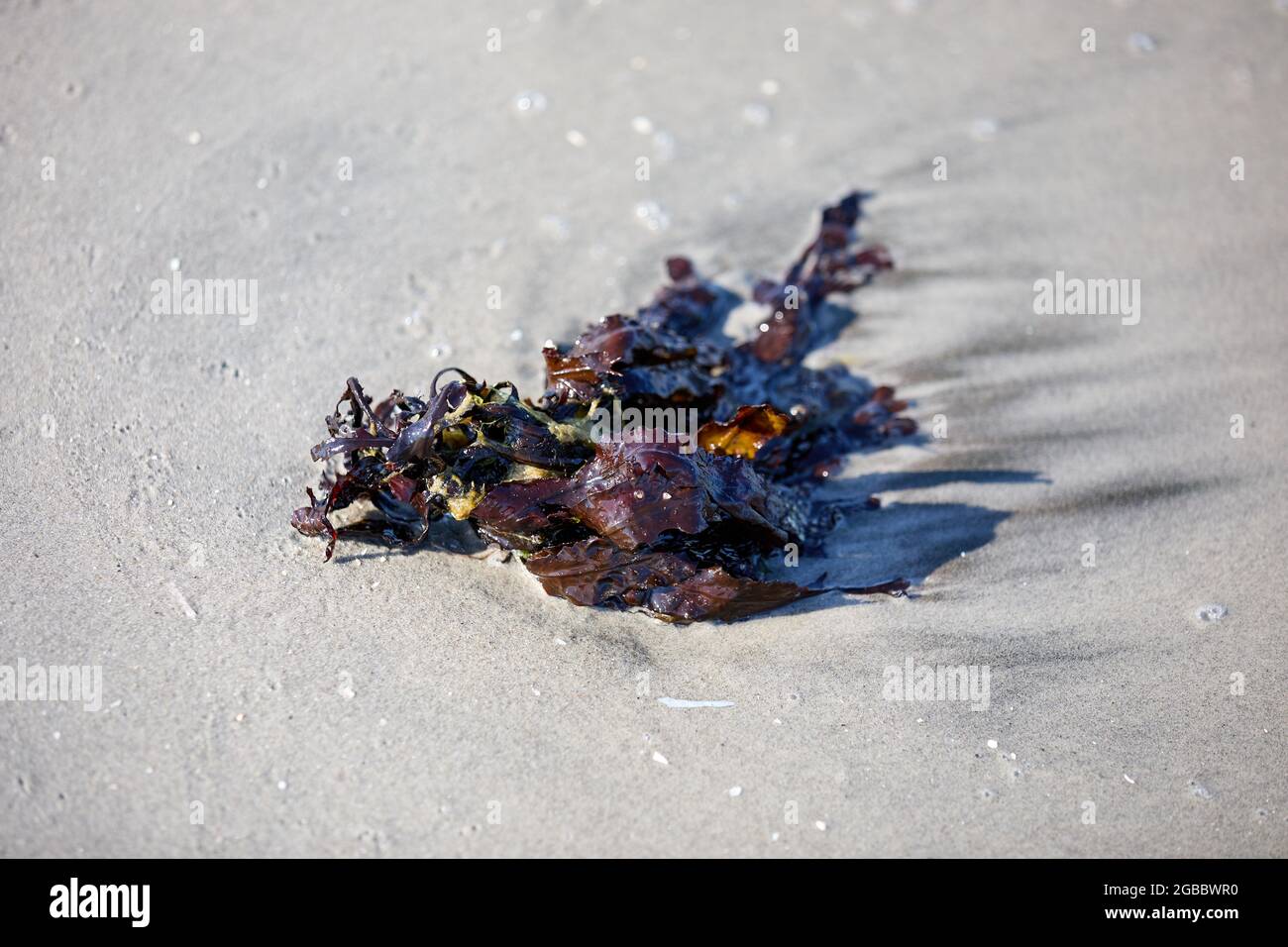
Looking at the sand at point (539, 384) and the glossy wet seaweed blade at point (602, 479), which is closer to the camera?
the sand at point (539, 384)

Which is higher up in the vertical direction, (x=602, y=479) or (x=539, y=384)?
(x=539, y=384)

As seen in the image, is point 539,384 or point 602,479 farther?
point 539,384

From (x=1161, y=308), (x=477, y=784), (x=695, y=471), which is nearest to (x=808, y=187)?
(x=1161, y=308)

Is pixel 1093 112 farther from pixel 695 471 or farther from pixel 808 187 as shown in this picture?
pixel 695 471

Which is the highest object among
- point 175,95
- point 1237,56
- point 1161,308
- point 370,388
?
point 1237,56
